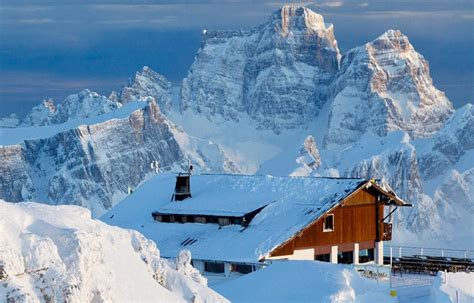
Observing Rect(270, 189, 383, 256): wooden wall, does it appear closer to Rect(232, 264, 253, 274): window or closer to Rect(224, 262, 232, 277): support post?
Rect(232, 264, 253, 274): window

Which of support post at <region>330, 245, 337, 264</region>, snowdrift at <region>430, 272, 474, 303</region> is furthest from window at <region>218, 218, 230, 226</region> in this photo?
snowdrift at <region>430, 272, 474, 303</region>

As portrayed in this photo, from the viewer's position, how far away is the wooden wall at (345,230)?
4347 cm

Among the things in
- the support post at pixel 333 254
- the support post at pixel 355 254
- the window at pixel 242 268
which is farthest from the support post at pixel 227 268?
the support post at pixel 355 254

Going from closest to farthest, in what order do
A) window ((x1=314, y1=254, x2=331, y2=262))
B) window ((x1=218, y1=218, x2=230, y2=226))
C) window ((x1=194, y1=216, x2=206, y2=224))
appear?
window ((x1=314, y1=254, x2=331, y2=262)) → window ((x1=218, y1=218, x2=230, y2=226)) → window ((x1=194, y1=216, x2=206, y2=224))

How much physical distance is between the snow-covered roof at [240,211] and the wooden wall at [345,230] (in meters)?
0.50

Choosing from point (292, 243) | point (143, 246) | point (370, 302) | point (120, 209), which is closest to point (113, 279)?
point (143, 246)

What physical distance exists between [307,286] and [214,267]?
18287 millimetres

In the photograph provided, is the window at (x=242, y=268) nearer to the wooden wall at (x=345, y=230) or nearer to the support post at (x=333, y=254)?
the wooden wall at (x=345, y=230)

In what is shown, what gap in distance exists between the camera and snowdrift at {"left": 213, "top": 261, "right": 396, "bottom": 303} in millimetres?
23203

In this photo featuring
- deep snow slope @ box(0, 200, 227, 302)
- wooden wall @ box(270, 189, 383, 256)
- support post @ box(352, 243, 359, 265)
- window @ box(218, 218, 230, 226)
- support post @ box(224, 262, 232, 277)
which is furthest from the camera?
support post @ box(352, 243, 359, 265)

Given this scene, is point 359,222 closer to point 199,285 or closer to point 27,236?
point 199,285

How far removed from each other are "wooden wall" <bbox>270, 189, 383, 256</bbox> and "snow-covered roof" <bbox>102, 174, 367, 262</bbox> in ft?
1.63

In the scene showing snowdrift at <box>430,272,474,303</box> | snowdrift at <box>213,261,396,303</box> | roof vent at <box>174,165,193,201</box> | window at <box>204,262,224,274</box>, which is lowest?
window at <box>204,262,224,274</box>

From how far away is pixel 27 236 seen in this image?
49.5ft
